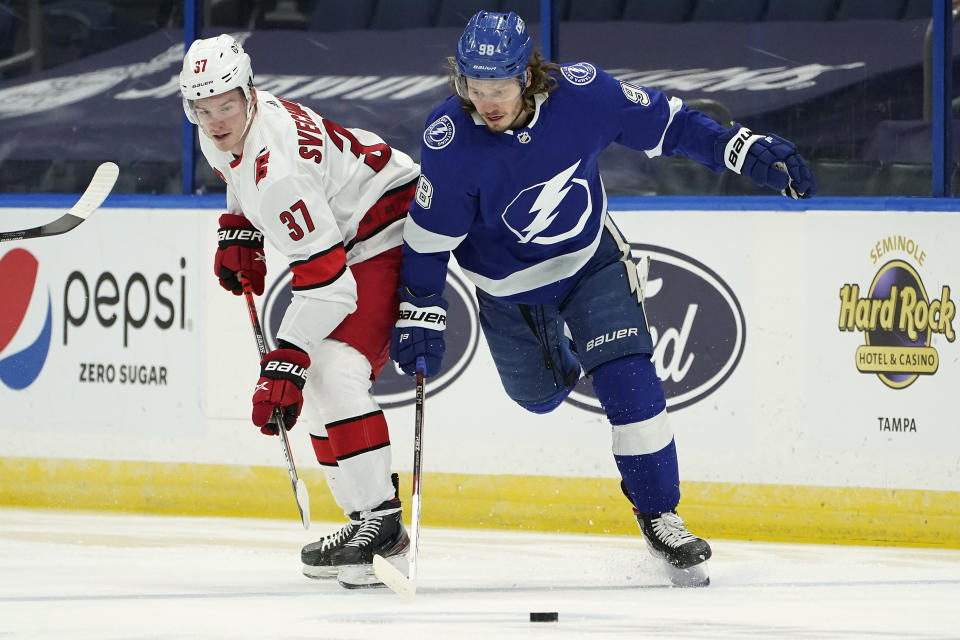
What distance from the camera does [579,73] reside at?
3.41 m

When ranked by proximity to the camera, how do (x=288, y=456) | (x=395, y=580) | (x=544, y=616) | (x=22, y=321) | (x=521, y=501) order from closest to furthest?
(x=544, y=616) → (x=395, y=580) → (x=288, y=456) → (x=521, y=501) → (x=22, y=321)

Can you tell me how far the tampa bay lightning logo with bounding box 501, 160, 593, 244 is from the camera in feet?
11.0

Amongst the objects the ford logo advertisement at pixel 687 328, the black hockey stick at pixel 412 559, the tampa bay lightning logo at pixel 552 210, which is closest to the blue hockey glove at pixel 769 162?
the tampa bay lightning logo at pixel 552 210

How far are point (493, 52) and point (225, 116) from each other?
0.61 meters

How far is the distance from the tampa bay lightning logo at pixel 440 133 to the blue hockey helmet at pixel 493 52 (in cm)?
12

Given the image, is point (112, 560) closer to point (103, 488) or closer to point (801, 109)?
point (103, 488)

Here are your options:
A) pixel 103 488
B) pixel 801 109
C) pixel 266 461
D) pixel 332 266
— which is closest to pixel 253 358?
pixel 266 461

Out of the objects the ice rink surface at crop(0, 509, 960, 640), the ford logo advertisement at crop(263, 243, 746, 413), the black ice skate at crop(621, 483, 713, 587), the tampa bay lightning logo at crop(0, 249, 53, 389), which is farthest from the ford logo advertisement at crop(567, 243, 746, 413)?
the tampa bay lightning logo at crop(0, 249, 53, 389)

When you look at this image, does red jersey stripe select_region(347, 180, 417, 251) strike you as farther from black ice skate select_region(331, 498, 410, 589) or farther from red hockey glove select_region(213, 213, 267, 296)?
black ice skate select_region(331, 498, 410, 589)

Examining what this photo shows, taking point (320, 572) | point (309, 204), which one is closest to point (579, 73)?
point (309, 204)

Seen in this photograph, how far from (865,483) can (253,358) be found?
1934mm

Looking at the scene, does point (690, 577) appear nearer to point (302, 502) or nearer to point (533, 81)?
point (302, 502)

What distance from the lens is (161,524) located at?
4.61 m

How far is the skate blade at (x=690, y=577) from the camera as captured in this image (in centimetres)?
345
